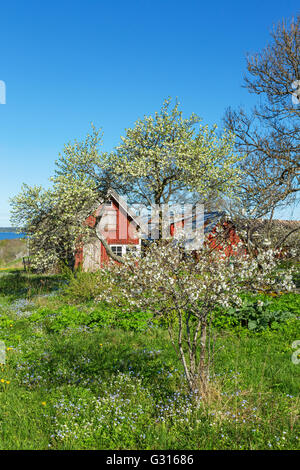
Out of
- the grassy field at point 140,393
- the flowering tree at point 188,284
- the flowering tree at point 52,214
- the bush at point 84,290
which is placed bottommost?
the grassy field at point 140,393

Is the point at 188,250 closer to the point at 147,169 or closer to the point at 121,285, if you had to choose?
the point at 121,285

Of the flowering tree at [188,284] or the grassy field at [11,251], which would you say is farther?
the grassy field at [11,251]

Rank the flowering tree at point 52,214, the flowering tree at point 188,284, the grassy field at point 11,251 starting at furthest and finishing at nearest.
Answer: the grassy field at point 11,251 < the flowering tree at point 52,214 < the flowering tree at point 188,284

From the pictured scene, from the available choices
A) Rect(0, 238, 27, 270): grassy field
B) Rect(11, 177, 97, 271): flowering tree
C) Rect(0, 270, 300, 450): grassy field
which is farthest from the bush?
Rect(0, 238, 27, 270): grassy field

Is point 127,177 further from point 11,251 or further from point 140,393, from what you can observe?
point 11,251

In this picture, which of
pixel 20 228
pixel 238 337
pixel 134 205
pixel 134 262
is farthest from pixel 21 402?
pixel 134 205

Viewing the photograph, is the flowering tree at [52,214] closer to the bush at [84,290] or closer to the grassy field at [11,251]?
the bush at [84,290]

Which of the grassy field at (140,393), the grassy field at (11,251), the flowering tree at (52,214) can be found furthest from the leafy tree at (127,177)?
the grassy field at (11,251)

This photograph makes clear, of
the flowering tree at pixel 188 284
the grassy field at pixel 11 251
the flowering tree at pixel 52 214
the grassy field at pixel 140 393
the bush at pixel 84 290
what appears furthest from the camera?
the grassy field at pixel 11 251

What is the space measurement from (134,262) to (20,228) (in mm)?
13690

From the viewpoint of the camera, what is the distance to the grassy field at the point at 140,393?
422 cm

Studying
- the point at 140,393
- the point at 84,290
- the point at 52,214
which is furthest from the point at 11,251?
the point at 140,393

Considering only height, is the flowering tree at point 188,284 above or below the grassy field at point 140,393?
above
